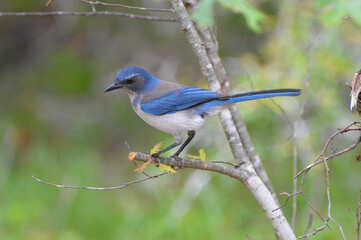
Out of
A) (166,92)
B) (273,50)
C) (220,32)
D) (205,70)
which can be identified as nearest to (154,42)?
(220,32)

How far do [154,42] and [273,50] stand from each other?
109 inches

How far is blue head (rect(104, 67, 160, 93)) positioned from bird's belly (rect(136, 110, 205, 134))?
499 mm

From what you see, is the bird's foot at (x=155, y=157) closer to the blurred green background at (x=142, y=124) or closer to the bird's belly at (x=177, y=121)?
the bird's belly at (x=177, y=121)

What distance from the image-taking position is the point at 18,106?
8594 millimetres

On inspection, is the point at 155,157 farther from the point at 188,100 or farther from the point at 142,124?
the point at 142,124

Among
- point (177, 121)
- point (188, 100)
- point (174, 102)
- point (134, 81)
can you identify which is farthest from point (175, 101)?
point (134, 81)

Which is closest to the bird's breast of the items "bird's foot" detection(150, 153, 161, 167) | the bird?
the bird

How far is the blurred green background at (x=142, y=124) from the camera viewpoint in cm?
614

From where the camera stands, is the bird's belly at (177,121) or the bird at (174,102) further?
the bird's belly at (177,121)

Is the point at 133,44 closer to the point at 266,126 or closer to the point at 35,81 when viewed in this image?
the point at 35,81

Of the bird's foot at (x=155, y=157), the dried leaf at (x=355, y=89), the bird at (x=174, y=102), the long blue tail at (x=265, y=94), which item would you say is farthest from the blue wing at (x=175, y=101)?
the dried leaf at (x=355, y=89)

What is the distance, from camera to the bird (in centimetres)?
375

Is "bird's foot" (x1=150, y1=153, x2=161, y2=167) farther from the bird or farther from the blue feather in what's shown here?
the blue feather

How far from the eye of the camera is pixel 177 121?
3.93 metres
